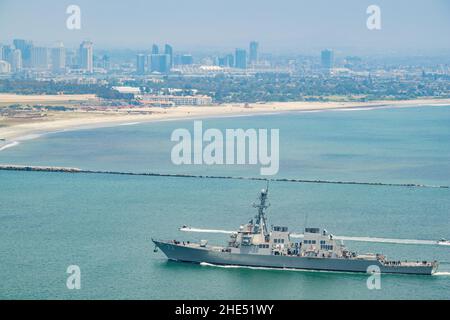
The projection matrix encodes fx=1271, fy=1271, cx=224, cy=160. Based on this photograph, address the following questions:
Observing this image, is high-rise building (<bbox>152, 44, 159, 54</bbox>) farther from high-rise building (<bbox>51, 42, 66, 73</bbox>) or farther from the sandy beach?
the sandy beach

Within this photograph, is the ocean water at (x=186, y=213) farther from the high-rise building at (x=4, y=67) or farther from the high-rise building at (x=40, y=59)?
the high-rise building at (x=40, y=59)

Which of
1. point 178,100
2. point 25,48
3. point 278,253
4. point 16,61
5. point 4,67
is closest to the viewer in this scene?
point 278,253

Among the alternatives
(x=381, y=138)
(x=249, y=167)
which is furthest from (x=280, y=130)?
(x=249, y=167)

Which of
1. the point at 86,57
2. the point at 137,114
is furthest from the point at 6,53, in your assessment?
the point at 137,114

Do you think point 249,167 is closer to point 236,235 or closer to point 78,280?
Answer: point 236,235

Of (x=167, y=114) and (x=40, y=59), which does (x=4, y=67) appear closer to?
(x=40, y=59)

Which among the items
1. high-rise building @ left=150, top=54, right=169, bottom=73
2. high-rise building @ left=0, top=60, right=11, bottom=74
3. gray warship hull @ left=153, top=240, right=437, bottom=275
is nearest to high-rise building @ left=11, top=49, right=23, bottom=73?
high-rise building @ left=0, top=60, right=11, bottom=74

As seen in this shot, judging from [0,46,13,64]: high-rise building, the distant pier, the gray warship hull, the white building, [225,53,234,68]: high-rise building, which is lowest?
[225,53,234,68]: high-rise building
